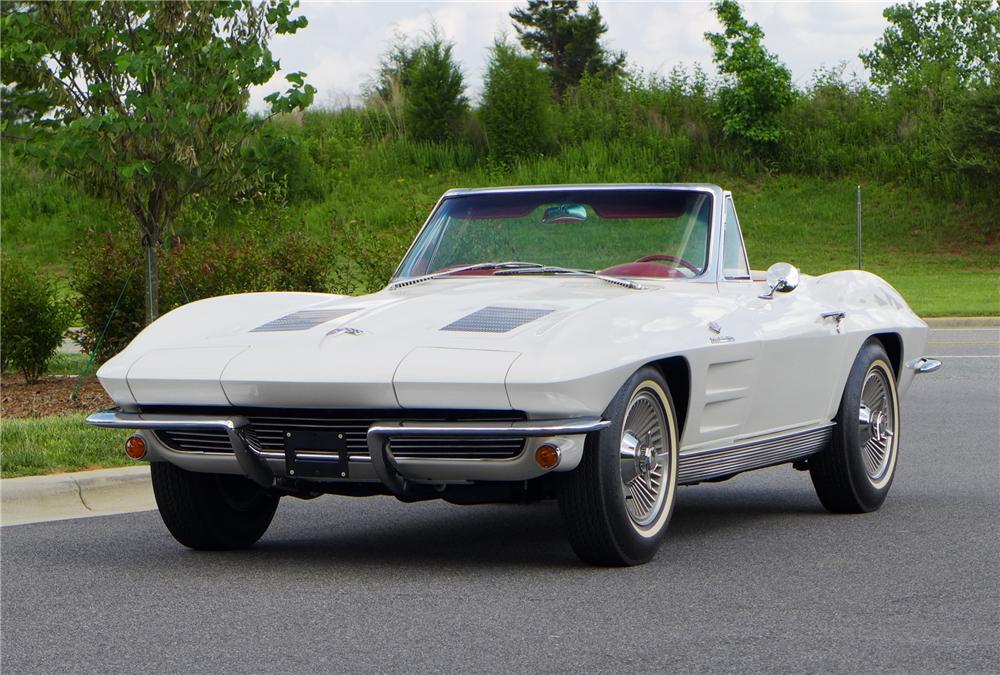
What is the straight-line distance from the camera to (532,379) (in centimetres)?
538

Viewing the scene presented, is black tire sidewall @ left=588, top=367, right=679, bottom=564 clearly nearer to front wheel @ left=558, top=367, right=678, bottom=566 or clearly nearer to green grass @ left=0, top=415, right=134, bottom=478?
front wheel @ left=558, top=367, right=678, bottom=566

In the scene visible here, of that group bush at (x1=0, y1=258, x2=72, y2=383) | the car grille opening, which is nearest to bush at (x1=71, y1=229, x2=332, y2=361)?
bush at (x1=0, y1=258, x2=72, y2=383)

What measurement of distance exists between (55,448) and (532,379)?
14.6 feet

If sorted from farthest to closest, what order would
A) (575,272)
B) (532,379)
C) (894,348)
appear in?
(894,348) < (575,272) < (532,379)

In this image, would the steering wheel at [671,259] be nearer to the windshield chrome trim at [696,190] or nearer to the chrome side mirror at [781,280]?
the windshield chrome trim at [696,190]

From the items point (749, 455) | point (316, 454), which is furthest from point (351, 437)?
point (749, 455)

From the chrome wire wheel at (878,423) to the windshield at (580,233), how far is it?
4.15 ft

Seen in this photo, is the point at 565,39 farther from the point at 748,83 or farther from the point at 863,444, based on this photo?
the point at 863,444

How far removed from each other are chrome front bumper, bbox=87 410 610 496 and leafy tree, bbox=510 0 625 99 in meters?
59.7

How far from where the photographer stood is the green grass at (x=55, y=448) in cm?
840

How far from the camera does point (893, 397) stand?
8.12 m

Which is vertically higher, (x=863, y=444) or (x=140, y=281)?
(x=140, y=281)

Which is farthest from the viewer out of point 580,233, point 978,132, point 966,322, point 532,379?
point 978,132

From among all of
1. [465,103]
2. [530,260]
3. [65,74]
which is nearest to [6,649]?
[530,260]
